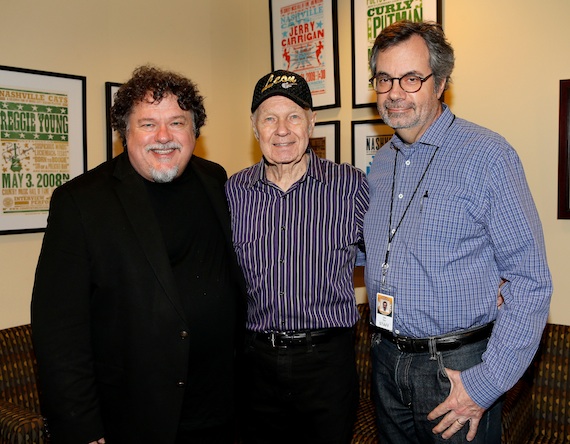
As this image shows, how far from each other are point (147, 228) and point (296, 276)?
0.57 m

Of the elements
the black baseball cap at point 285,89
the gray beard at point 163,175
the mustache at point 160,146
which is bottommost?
the gray beard at point 163,175

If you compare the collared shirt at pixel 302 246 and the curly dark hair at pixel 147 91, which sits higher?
the curly dark hair at pixel 147 91

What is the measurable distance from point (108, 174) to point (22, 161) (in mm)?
1170

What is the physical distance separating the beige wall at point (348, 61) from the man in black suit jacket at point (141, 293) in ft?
4.19

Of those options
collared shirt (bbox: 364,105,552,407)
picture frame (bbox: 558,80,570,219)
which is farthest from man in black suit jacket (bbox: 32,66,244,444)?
picture frame (bbox: 558,80,570,219)

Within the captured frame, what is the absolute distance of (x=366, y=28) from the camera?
11.3 feet

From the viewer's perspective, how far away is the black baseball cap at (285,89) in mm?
2201

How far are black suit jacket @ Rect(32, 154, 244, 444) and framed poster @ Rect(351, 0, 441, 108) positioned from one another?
1.86 meters

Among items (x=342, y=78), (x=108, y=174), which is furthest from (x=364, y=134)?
(x=108, y=174)

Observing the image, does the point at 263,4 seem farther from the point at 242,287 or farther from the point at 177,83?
the point at 242,287

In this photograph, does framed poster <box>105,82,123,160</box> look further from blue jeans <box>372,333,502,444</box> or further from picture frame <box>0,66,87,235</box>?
blue jeans <box>372,333,502,444</box>

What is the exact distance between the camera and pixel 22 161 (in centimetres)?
300

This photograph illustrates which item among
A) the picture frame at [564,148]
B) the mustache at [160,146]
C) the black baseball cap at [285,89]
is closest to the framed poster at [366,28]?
the picture frame at [564,148]

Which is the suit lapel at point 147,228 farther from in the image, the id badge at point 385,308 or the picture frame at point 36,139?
the picture frame at point 36,139
